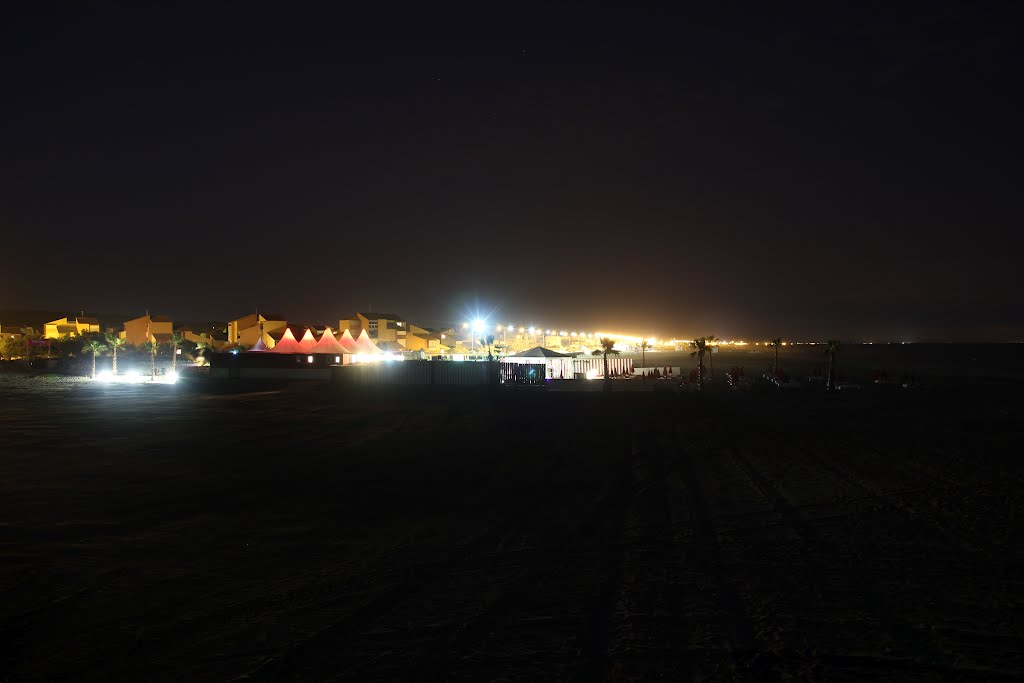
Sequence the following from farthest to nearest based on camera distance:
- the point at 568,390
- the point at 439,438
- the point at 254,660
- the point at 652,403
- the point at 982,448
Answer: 1. the point at 568,390
2. the point at 652,403
3. the point at 439,438
4. the point at 982,448
5. the point at 254,660

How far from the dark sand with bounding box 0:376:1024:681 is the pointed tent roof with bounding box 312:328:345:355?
29.5 metres

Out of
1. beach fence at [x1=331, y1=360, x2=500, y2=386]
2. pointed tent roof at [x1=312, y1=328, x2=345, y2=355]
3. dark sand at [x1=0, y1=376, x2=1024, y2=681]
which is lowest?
dark sand at [x1=0, y1=376, x2=1024, y2=681]

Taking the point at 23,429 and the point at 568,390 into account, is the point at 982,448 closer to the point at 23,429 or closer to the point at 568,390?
the point at 568,390

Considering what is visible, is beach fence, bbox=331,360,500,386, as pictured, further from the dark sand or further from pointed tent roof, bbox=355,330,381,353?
the dark sand

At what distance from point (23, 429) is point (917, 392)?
35700 millimetres

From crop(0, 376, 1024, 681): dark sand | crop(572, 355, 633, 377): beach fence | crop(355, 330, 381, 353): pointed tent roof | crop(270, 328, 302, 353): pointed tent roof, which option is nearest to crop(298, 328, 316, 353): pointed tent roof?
crop(270, 328, 302, 353): pointed tent roof

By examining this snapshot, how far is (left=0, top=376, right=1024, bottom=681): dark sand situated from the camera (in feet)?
16.3

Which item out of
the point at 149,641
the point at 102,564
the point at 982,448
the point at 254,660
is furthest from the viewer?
the point at 982,448

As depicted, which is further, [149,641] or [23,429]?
[23,429]

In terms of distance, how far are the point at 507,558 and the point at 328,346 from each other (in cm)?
4149

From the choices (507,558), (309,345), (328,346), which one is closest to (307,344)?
(309,345)

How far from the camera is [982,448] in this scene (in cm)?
1550

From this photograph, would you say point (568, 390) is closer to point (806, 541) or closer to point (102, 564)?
point (806, 541)

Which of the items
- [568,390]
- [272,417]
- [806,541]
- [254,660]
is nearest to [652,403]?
[568,390]
